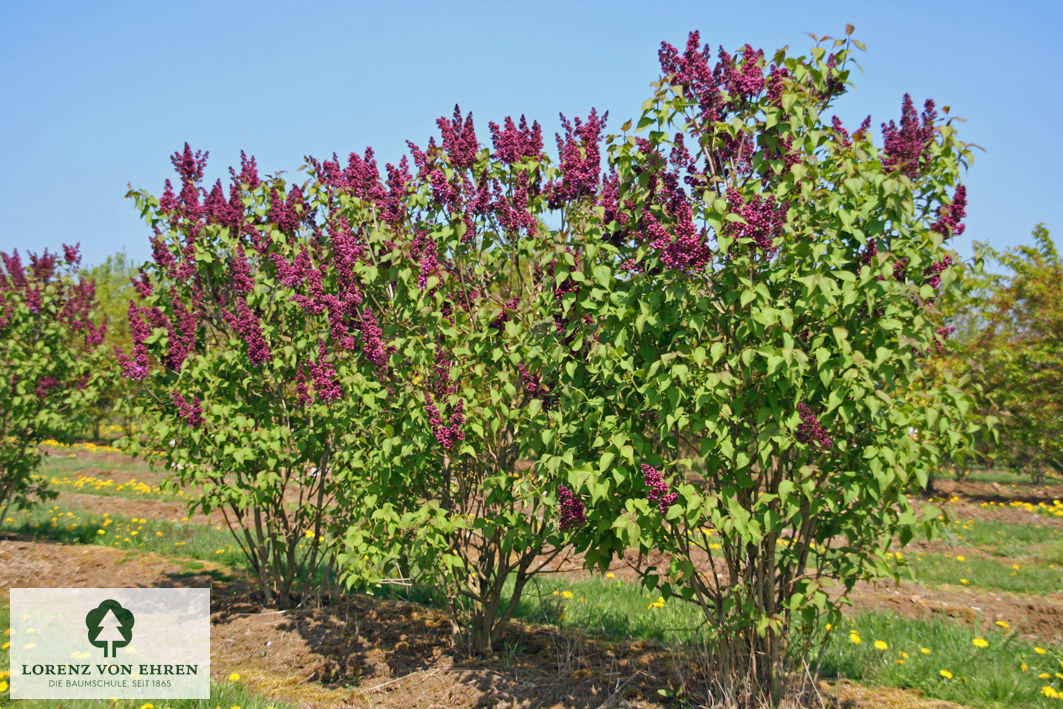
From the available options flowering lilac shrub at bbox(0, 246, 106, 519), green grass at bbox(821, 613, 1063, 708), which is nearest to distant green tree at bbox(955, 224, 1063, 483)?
green grass at bbox(821, 613, 1063, 708)

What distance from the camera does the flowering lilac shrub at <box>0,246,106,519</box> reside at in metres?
7.70

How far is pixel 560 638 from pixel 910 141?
3.83 metres

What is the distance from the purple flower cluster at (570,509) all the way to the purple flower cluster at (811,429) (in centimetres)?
108

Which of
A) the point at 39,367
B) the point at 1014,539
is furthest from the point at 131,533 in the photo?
the point at 1014,539

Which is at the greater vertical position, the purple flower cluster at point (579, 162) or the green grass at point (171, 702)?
the purple flower cluster at point (579, 162)

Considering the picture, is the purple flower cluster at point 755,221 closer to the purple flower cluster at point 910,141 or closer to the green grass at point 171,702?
the purple flower cluster at point 910,141

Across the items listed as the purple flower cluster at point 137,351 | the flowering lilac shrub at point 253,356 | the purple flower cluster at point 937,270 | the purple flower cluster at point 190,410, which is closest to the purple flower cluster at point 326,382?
the flowering lilac shrub at point 253,356

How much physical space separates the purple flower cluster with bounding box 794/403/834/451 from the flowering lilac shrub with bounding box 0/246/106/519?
7.12 m

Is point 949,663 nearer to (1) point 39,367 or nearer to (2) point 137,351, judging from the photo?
(2) point 137,351

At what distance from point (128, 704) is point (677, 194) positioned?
12.8 feet

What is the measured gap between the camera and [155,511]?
11.1 metres

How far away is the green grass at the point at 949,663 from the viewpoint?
3826 millimetres

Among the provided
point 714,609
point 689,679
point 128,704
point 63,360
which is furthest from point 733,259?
point 63,360

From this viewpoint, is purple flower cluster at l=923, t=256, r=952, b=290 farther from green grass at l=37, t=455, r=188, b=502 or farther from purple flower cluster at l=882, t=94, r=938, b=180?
green grass at l=37, t=455, r=188, b=502
